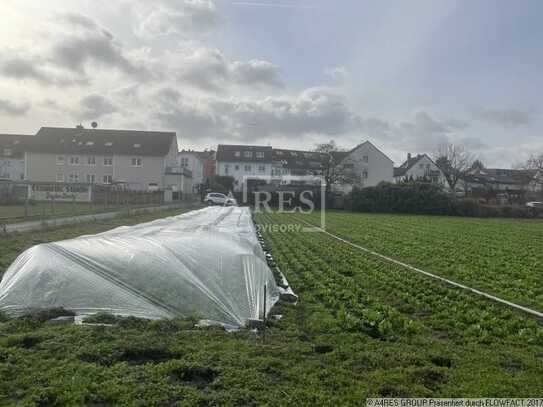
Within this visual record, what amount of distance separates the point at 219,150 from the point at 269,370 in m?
68.5

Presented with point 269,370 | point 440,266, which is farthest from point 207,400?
point 440,266

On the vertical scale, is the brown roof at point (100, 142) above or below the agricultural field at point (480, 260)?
above

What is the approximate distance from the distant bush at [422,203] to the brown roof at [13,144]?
143ft

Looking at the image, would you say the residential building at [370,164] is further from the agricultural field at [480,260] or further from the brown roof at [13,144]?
the brown roof at [13,144]

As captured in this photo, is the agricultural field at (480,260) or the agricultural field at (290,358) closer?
the agricultural field at (290,358)

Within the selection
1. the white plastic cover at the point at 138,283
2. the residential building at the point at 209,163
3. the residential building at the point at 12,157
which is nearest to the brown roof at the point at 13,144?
the residential building at the point at 12,157

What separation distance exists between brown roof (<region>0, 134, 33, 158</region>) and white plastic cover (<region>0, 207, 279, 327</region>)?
6039 cm

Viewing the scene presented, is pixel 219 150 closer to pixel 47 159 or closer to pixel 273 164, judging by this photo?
pixel 273 164

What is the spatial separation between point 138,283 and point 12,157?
205 ft

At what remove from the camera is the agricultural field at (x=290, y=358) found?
140 inches

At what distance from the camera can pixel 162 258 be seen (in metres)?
6.60

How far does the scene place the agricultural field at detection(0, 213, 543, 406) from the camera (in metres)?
3.56

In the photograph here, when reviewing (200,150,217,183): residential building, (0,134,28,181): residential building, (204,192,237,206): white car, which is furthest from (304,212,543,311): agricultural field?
(200,150,217,183): residential building

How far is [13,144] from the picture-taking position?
6216 cm
